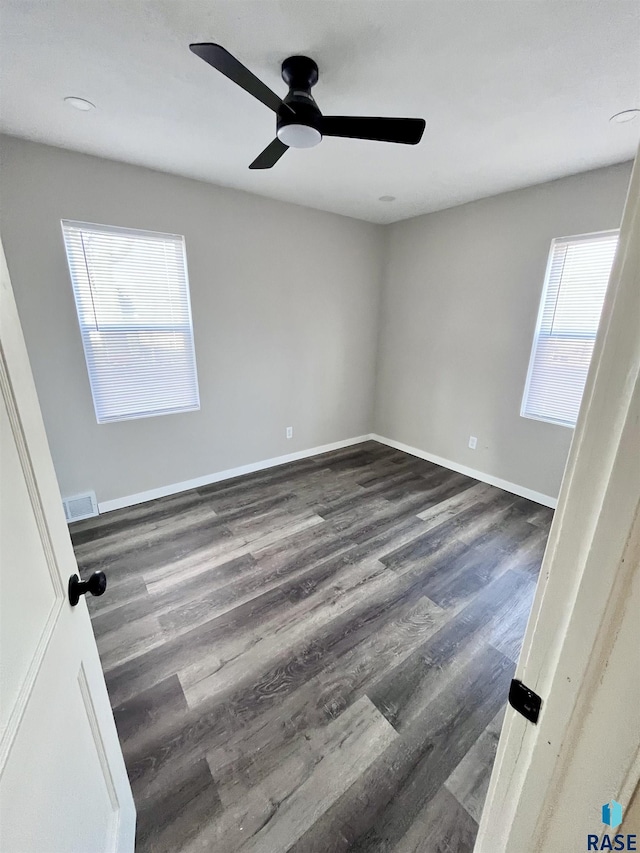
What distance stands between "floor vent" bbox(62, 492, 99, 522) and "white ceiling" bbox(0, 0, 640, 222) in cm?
241

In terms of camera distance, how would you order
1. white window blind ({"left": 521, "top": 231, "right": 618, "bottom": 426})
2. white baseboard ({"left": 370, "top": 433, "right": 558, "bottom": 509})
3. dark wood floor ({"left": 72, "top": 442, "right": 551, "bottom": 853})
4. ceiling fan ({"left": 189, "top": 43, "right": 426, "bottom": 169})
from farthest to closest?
white baseboard ({"left": 370, "top": 433, "right": 558, "bottom": 509})
white window blind ({"left": 521, "top": 231, "right": 618, "bottom": 426})
ceiling fan ({"left": 189, "top": 43, "right": 426, "bottom": 169})
dark wood floor ({"left": 72, "top": 442, "right": 551, "bottom": 853})

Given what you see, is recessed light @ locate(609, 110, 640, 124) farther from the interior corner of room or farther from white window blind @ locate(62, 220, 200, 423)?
white window blind @ locate(62, 220, 200, 423)

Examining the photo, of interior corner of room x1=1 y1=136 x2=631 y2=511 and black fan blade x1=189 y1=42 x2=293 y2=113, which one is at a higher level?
black fan blade x1=189 y1=42 x2=293 y2=113

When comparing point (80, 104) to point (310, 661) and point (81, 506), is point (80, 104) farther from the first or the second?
point (310, 661)

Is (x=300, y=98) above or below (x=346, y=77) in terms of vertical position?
below

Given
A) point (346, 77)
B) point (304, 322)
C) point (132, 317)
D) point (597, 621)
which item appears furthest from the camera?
point (304, 322)

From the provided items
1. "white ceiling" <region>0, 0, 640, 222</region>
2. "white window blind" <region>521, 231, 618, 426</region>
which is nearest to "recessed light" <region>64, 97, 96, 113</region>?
"white ceiling" <region>0, 0, 640, 222</region>

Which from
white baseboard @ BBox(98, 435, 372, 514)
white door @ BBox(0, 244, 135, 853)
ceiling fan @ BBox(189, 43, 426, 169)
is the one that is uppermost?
ceiling fan @ BBox(189, 43, 426, 169)

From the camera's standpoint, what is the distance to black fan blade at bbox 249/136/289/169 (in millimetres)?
1723

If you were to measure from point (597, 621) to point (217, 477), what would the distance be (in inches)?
130

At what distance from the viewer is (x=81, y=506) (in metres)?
2.73

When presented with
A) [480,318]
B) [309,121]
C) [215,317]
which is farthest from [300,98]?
[480,318]

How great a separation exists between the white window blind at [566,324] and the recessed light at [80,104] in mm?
3196

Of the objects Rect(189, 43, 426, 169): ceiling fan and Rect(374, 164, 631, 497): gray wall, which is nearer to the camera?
Rect(189, 43, 426, 169): ceiling fan
